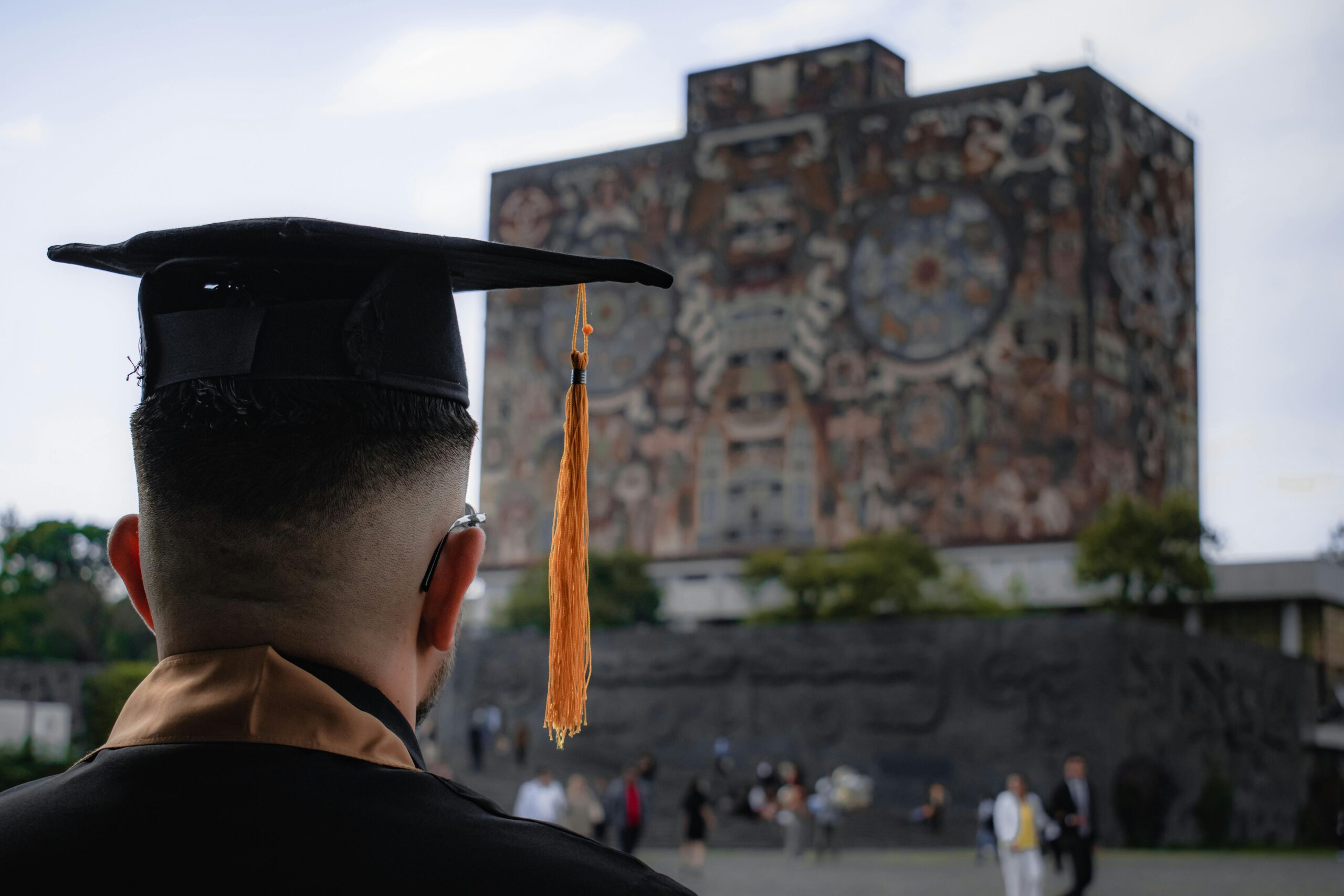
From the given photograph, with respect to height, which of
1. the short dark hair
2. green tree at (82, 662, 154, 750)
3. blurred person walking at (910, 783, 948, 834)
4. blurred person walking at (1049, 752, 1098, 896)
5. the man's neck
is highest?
the short dark hair

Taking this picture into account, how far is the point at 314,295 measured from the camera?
1.33 meters

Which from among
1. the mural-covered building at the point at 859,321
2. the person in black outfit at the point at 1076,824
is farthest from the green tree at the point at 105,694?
the person in black outfit at the point at 1076,824

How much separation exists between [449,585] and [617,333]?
43331 mm

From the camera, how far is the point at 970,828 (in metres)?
24.5

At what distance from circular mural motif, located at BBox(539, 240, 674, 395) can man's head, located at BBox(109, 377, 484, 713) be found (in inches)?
1644

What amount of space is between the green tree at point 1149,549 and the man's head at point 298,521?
3397cm

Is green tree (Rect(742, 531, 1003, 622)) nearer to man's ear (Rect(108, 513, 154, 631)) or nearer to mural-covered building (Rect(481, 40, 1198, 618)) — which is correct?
mural-covered building (Rect(481, 40, 1198, 618))

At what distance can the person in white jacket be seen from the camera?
435 inches

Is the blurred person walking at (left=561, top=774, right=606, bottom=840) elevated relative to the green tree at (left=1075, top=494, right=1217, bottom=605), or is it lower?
lower

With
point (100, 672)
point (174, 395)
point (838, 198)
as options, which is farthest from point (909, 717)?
point (174, 395)

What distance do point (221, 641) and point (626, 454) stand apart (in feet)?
141

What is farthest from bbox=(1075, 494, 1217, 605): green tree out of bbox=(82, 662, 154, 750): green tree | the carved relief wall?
bbox=(82, 662, 154, 750): green tree

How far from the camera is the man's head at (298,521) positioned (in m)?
1.21

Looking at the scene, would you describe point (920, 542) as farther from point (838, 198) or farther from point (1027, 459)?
point (838, 198)
